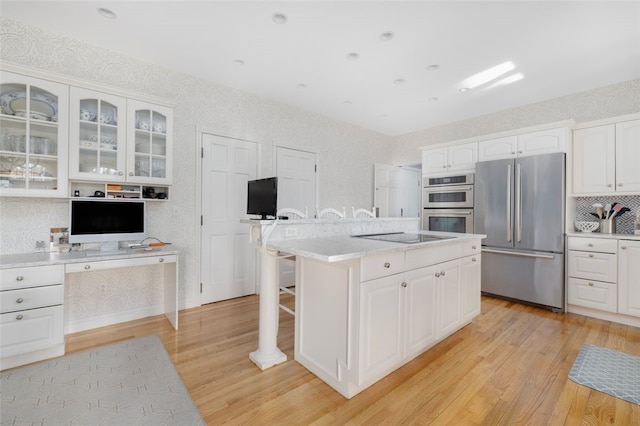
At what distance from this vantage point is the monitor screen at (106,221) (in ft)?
8.43

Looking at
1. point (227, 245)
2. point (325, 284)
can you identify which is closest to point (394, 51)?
point (325, 284)

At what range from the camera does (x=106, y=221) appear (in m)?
2.73

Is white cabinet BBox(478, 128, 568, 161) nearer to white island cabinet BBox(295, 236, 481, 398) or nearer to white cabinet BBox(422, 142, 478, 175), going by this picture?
white cabinet BBox(422, 142, 478, 175)

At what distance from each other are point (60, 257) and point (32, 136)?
1073mm

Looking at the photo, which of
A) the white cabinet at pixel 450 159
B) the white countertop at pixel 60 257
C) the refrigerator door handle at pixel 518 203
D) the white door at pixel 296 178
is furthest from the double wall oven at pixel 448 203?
the white countertop at pixel 60 257

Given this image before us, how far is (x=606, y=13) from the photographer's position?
223 cm

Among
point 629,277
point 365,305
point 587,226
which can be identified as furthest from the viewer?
point 587,226

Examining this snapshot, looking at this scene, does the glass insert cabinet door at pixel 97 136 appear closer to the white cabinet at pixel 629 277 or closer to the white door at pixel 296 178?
the white door at pixel 296 178

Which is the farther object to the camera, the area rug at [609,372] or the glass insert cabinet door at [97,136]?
the glass insert cabinet door at [97,136]

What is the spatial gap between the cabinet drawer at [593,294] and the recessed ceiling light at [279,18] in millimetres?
4168

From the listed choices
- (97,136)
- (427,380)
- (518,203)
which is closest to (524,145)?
(518,203)

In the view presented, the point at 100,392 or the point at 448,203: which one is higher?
the point at 448,203

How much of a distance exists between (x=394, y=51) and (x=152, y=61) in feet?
8.62

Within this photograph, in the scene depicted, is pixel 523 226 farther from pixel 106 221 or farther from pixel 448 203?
pixel 106 221
